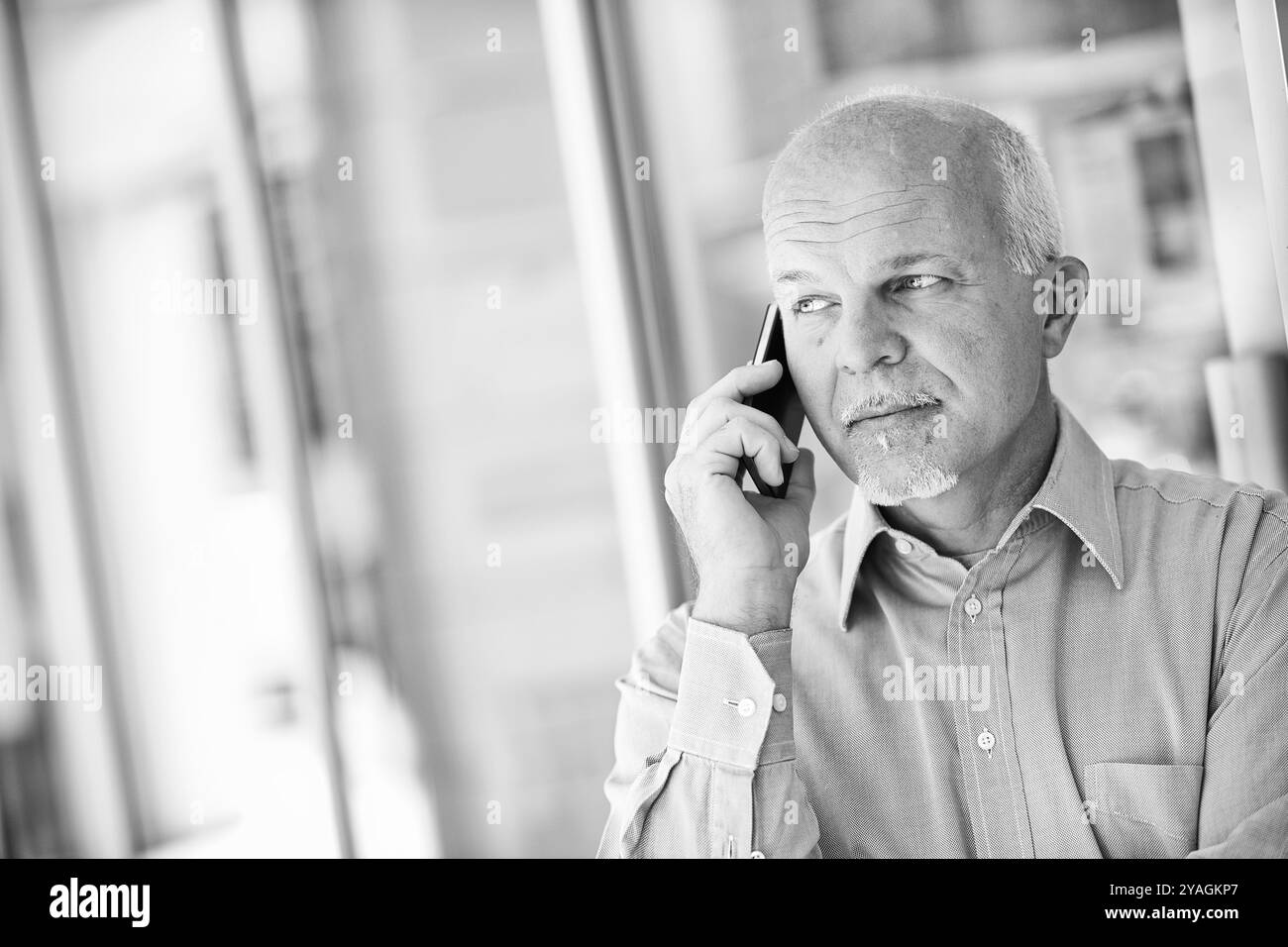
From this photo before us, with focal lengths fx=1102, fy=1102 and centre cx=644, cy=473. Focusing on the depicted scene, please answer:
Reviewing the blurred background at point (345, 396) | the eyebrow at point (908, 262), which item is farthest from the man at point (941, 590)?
the blurred background at point (345, 396)

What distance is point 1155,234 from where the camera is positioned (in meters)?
1.46

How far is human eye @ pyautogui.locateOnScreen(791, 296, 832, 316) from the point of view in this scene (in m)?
1.18

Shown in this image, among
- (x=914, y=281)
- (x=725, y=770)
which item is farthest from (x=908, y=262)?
(x=725, y=770)

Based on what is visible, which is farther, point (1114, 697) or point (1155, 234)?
point (1155, 234)

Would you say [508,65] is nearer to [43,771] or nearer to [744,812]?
[744,812]

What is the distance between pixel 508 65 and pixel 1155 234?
3.63 feet

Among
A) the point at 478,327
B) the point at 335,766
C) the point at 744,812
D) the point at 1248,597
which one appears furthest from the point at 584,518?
the point at 1248,597

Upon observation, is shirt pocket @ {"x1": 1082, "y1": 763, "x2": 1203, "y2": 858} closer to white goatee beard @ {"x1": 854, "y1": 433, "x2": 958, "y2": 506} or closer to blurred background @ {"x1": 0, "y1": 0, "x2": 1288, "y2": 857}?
white goatee beard @ {"x1": 854, "y1": 433, "x2": 958, "y2": 506}

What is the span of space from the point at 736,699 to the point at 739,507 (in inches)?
7.8

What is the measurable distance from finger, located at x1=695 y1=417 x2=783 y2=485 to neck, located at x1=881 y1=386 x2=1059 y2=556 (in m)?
0.17

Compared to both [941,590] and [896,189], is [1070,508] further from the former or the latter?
[896,189]

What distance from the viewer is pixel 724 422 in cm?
120

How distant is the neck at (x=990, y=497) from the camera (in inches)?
47.6
